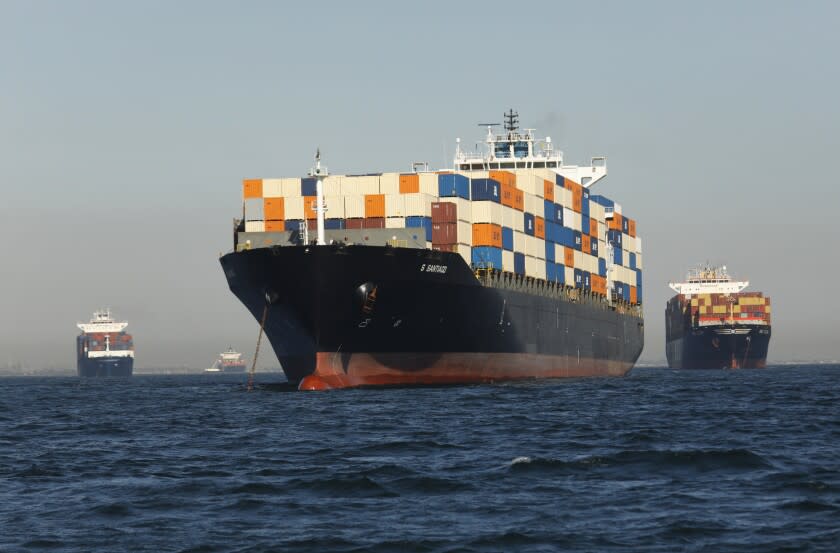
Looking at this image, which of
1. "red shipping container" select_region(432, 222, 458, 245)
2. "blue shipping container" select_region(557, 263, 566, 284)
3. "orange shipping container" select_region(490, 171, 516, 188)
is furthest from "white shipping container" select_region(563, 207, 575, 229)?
"red shipping container" select_region(432, 222, 458, 245)

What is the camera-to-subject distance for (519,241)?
6675 cm

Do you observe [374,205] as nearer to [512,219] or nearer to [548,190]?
[512,219]

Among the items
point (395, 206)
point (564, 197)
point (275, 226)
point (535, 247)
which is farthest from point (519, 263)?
point (275, 226)

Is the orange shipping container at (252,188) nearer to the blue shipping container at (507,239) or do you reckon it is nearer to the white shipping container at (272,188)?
the white shipping container at (272,188)

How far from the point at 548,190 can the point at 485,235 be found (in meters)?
12.9

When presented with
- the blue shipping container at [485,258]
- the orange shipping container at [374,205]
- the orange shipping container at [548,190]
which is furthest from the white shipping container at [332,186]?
the orange shipping container at [548,190]

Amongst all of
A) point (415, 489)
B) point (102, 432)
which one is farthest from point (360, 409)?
point (415, 489)

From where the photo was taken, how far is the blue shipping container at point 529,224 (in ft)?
225

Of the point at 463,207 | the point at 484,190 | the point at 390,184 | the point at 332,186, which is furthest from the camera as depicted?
the point at 484,190

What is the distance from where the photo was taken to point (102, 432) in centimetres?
3394

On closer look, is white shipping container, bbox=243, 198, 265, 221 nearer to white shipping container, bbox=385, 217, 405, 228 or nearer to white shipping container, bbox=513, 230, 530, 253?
white shipping container, bbox=385, 217, 405, 228

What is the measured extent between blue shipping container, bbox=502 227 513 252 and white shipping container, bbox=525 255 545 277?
2.78 metres

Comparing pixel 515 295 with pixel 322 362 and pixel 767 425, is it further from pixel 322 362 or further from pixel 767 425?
pixel 767 425

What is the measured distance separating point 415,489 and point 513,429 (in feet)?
37.5
